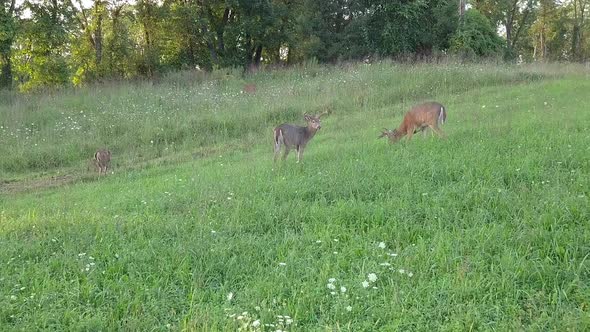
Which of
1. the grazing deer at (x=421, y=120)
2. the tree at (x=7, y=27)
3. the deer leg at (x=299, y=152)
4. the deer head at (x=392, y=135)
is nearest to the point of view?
the deer leg at (x=299, y=152)

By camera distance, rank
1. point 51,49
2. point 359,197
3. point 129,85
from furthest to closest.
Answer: point 51,49, point 129,85, point 359,197

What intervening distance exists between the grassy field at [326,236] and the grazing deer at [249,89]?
5.98 meters

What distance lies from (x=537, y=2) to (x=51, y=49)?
114ft

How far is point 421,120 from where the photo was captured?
31.6ft

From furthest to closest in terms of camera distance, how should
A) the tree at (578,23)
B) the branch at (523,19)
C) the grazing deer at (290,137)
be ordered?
the tree at (578,23) → the branch at (523,19) → the grazing deer at (290,137)

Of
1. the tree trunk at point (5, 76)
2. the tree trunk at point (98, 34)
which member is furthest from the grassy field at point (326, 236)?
the tree trunk at point (98, 34)

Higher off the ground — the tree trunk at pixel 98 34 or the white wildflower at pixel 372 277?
the tree trunk at pixel 98 34

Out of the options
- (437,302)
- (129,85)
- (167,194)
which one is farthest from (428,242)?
(129,85)

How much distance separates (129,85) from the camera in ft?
60.1

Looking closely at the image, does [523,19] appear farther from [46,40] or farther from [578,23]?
[46,40]

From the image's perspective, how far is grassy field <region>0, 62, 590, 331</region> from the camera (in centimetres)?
370

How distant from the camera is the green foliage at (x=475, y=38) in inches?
990

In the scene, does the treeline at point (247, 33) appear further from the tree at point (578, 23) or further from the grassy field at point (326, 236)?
the tree at point (578, 23)

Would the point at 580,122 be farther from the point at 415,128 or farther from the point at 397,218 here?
the point at 397,218
